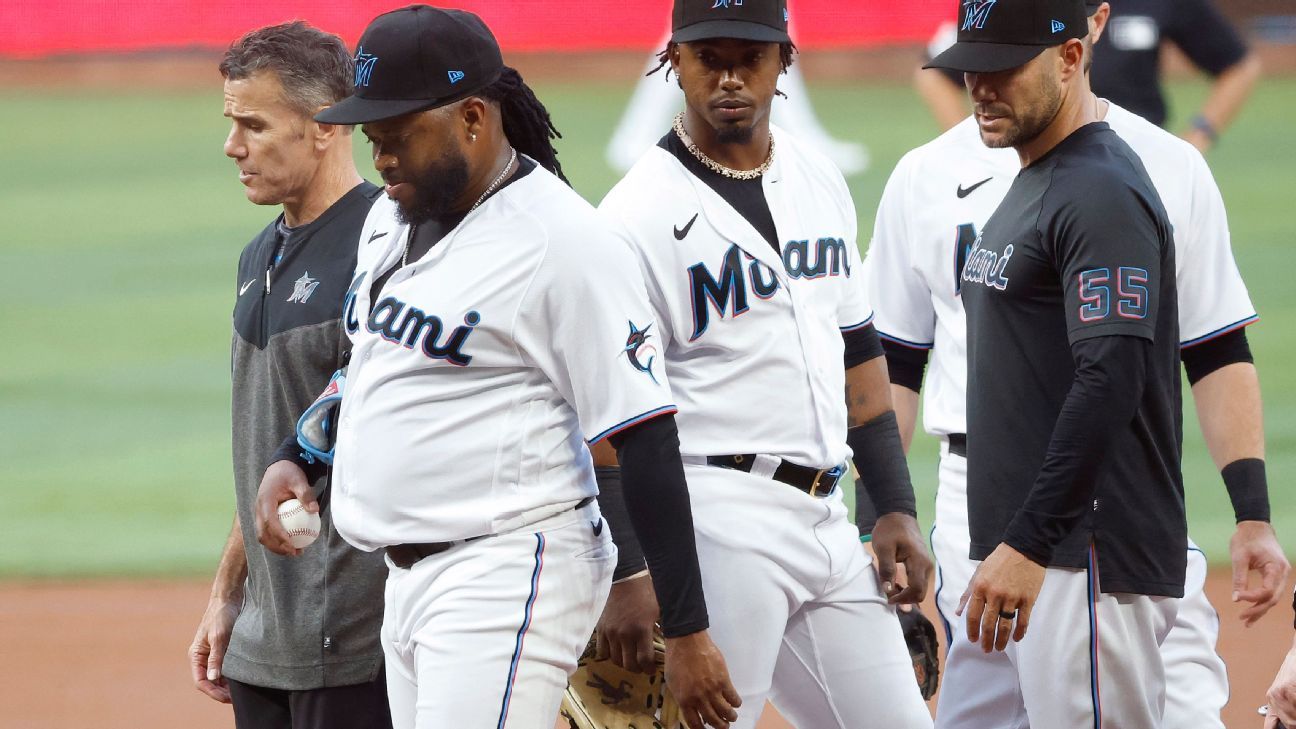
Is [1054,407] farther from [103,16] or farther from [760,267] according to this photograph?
[103,16]

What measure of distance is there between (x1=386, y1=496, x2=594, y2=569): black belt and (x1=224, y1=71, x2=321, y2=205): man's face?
824 mm

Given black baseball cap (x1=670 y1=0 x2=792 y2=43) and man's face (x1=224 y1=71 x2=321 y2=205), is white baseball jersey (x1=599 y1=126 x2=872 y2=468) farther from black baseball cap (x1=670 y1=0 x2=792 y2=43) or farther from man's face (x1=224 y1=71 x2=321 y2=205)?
man's face (x1=224 y1=71 x2=321 y2=205)

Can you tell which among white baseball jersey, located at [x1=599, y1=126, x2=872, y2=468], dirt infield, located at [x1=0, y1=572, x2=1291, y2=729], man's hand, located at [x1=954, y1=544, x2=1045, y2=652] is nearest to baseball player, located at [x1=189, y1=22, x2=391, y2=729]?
white baseball jersey, located at [x1=599, y1=126, x2=872, y2=468]

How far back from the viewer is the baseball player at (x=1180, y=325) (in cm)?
329

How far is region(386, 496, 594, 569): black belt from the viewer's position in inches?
102

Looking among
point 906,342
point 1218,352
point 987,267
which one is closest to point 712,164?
point 987,267

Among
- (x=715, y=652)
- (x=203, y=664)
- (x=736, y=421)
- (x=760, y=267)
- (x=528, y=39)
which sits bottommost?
(x=203, y=664)

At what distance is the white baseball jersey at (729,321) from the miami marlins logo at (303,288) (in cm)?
55

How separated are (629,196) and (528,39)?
35.1 feet

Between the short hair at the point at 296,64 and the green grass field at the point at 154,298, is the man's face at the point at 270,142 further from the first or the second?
the green grass field at the point at 154,298

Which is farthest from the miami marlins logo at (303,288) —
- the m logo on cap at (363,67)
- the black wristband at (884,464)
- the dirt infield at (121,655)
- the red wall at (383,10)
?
the red wall at (383,10)

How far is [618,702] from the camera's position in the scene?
298 centimetres

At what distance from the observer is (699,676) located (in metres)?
2.62

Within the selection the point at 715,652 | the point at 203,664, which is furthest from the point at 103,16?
the point at 715,652
